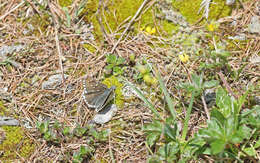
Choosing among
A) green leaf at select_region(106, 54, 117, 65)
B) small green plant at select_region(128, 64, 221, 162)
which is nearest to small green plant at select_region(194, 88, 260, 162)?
small green plant at select_region(128, 64, 221, 162)

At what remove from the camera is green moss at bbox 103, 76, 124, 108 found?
3162 mm

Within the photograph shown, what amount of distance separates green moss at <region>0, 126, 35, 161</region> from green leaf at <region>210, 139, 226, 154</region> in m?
1.82

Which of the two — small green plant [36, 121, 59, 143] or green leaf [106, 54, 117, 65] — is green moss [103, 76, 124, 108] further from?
small green plant [36, 121, 59, 143]

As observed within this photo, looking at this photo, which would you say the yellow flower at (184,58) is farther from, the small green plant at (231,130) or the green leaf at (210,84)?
the small green plant at (231,130)

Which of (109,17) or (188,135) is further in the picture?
(109,17)

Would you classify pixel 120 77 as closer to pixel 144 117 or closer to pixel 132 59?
pixel 132 59

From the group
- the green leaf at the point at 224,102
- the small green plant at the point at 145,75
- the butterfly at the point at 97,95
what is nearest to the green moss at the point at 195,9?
the small green plant at the point at 145,75

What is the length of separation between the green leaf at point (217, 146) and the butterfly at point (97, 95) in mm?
1220

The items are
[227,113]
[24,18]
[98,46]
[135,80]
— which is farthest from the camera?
[24,18]

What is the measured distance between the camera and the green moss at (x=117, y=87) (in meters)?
3.16

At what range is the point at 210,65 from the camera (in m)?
2.93

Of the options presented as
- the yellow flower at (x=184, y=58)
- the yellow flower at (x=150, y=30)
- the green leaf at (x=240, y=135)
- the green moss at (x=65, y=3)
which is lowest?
the green leaf at (x=240, y=135)

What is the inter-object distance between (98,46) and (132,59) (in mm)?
483

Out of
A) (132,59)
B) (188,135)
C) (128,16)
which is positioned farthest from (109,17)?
(188,135)
